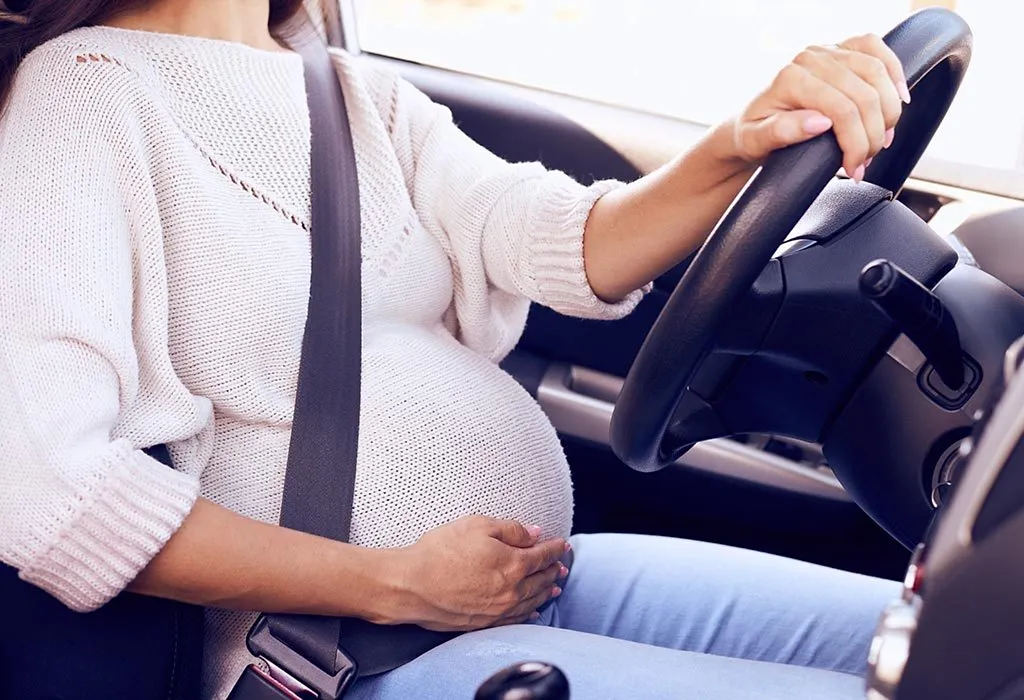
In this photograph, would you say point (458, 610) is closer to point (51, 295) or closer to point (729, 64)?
point (51, 295)

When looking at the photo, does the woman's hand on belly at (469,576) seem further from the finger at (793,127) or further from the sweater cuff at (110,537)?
the finger at (793,127)

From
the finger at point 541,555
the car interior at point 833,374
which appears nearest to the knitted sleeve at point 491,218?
the car interior at point 833,374

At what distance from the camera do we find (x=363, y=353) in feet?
3.50

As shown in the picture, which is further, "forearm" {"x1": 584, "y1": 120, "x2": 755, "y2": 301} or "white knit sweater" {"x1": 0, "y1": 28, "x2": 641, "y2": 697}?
"forearm" {"x1": 584, "y1": 120, "x2": 755, "y2": 301}

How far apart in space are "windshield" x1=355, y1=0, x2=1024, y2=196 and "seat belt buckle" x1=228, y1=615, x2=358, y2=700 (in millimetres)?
1005

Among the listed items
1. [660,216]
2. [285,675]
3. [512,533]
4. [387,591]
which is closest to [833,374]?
[660,216]

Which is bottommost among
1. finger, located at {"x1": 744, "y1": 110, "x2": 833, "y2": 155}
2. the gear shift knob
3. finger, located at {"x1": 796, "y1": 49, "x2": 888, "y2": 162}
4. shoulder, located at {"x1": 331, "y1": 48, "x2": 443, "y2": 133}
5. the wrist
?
the wrist

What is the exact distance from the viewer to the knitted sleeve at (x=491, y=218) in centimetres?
111

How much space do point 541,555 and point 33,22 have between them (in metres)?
0.66

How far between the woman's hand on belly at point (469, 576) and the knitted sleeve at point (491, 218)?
0.85 ft

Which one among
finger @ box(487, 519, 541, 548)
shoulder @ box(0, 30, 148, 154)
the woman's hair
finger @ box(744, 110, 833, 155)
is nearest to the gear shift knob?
finger @ box(487, 519, 541, 548)

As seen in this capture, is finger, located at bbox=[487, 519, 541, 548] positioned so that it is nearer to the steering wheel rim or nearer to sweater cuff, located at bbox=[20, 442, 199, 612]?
the steering wheel rim

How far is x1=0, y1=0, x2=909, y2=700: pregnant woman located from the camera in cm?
83

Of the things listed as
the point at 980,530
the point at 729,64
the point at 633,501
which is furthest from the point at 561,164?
the point at 980,530
